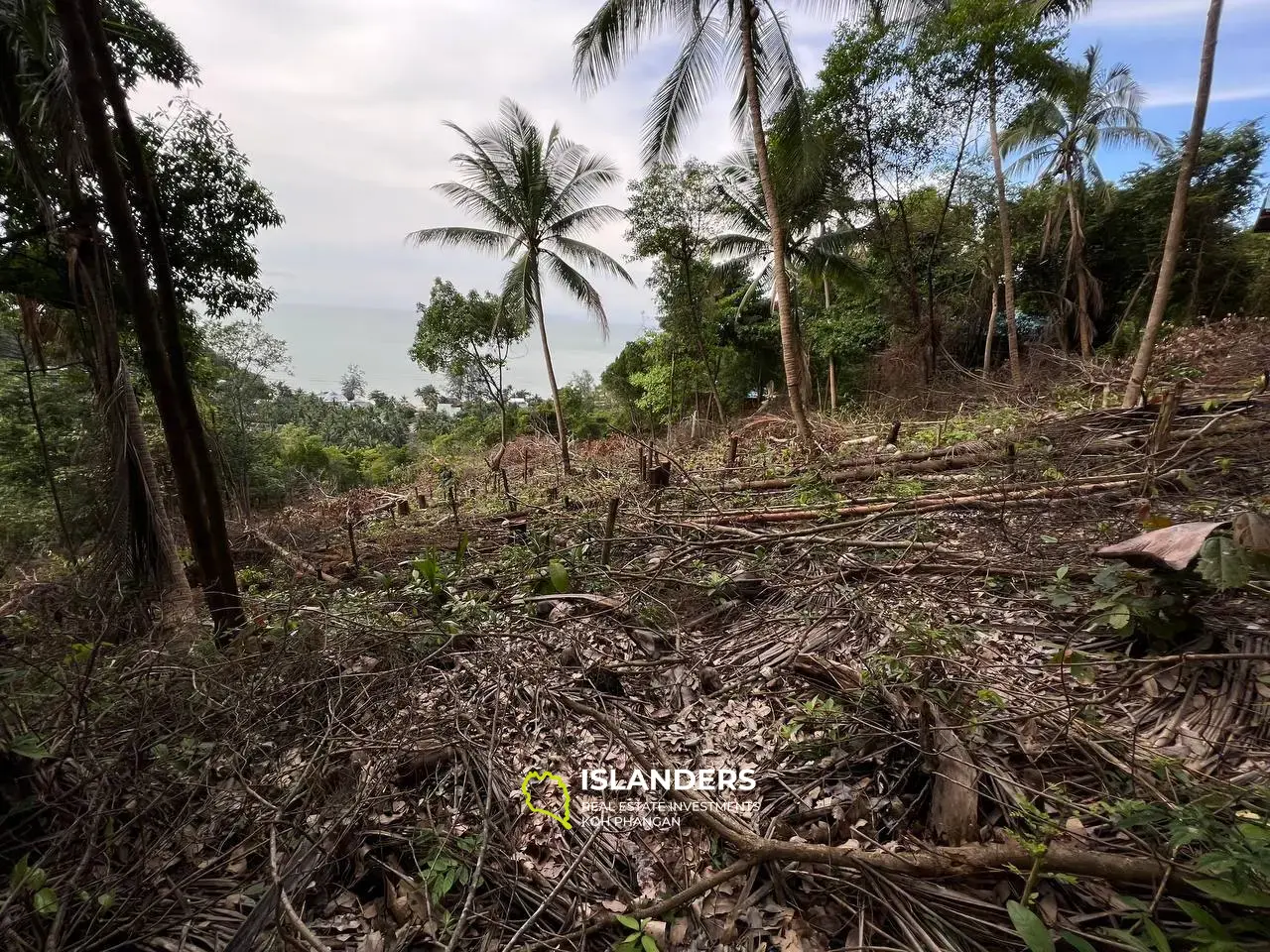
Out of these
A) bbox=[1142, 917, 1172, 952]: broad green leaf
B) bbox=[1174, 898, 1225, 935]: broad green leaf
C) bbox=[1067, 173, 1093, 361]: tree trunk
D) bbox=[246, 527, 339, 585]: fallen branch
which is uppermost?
bbox=[1067, 173, 1093, 361]: tree trunk

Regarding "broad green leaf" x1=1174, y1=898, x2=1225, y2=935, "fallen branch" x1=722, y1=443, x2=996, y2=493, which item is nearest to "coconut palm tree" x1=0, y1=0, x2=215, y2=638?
"broad green leaf" x1=1174, y1=898, x2=1225, y2=935

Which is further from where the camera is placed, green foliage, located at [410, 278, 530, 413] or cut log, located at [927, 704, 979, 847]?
green foliage, located at [410, 278, 530, 413]

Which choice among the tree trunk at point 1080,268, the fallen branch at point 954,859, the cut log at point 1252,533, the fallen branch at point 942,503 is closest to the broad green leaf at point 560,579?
the fallen branch at point 942,503

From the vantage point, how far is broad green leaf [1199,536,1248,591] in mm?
1639

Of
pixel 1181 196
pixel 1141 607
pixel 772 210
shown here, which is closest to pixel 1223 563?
pixel 1141 607

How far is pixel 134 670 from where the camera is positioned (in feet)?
7.20

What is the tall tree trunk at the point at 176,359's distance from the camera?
9.41 feet

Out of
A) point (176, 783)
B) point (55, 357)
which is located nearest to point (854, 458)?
point (176, 783)

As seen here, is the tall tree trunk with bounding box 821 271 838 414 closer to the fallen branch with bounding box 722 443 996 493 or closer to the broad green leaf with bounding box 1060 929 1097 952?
the fallen branch with bounding box 722 443 996 493

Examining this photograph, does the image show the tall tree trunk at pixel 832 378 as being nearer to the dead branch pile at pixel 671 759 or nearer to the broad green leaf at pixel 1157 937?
the dead branch pile at pixel 671 759

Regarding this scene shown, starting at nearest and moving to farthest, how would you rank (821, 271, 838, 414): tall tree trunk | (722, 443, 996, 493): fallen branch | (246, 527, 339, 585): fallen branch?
(246, 527, 339, 585): fallen branch
(722, 443, 996, 493): fallen branch
(821, 271, 838, 414): tall tree trunk

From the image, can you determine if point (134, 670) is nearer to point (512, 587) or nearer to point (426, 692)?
point (426, 692)

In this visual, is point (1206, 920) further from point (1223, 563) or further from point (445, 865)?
point (445, 865)

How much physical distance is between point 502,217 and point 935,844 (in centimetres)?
1280
